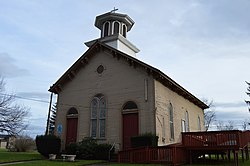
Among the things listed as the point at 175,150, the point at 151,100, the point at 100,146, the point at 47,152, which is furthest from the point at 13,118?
the point at 175,150

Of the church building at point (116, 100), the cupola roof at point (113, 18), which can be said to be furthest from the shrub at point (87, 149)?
the cupola roof at point (113, 18)

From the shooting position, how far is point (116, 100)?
2133 centimetres

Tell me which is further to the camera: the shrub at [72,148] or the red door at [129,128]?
the shrub at [72,148]

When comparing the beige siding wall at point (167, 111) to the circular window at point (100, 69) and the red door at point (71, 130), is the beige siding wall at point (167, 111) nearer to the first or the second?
the circular window at point (100, 69)

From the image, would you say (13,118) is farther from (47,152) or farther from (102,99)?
(102,99)

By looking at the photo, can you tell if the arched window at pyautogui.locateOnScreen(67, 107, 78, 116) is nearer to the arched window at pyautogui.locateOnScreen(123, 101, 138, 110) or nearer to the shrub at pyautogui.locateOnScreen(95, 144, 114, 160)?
the arched window at pyautogui.locateOnScreen(123, 101, 138, 110)

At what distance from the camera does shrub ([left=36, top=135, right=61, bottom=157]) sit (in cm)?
2141

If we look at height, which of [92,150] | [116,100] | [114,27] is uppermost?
[114,27]

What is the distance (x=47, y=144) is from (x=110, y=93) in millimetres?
6340

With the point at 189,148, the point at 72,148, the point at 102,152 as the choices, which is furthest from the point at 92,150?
the point at 189,148

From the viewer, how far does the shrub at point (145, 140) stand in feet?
57.0

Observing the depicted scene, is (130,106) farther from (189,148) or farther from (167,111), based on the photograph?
(189,148)

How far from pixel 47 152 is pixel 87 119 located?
3.98 metres

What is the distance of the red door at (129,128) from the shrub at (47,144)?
224 inches
